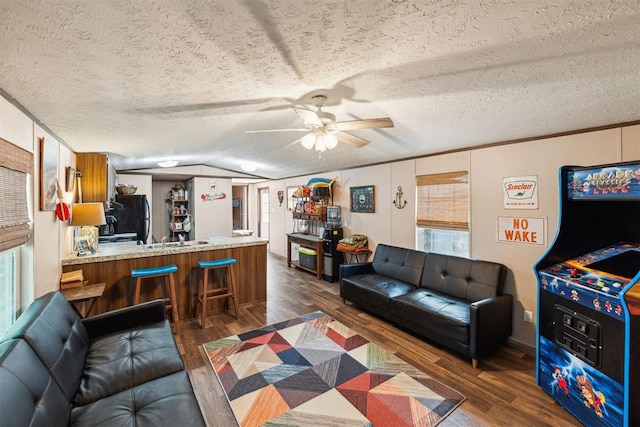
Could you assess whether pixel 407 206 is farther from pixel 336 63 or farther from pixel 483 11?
pixel 483 11

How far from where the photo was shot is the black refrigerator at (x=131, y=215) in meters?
5.40

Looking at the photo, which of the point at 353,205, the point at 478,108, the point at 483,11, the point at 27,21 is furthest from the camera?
the point at 353,205

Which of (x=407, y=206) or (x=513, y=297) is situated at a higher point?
(x=407, y=206)

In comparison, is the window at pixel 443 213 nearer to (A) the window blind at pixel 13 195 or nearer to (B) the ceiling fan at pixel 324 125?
(B) the ceiling fan at pixel 324 125

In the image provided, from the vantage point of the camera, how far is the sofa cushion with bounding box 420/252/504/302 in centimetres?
303

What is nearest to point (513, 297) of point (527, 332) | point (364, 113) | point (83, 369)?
point (527, 332)

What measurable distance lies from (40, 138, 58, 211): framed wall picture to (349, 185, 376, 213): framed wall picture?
403 centimetres

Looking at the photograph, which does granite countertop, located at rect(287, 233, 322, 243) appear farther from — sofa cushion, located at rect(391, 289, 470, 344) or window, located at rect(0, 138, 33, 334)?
window, located at rect(0, 138, 33, 334)

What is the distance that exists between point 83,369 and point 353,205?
4264mm

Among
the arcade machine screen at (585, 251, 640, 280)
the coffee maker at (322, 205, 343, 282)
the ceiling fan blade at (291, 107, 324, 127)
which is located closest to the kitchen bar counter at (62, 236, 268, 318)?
the coffee maker at (322, 205, 343, 282)

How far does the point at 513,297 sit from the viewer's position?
303 cm

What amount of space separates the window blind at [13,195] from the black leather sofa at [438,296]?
320 centimetres

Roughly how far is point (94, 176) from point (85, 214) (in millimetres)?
893

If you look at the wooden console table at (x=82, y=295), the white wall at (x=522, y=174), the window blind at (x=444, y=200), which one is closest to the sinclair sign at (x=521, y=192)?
the white wall at (x=522, y=174)
